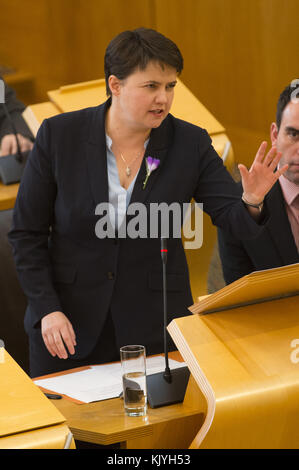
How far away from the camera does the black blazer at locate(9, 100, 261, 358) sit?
2.12 meters

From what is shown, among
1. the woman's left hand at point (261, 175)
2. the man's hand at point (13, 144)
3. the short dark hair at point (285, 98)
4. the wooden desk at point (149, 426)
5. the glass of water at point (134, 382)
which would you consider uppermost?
the short dark hair at point (285, 98)

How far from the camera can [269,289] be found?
1560 mm

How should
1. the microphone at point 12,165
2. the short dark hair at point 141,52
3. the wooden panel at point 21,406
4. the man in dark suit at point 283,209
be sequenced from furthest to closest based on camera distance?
the microphone at point 12,165 < the man in dark suit at point 283,209 < the short dark hair at point 141,52 < the wooden panel at point 21,406

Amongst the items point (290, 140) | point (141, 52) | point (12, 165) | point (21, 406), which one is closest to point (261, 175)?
point (290, 140)

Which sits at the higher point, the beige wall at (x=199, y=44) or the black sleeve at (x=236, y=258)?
the beige wall at (x=199, y=44)

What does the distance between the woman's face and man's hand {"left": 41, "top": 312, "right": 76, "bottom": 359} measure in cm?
58

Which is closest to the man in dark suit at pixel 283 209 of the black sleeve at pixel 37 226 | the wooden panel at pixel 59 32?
the black sleeve at pixel 37 226

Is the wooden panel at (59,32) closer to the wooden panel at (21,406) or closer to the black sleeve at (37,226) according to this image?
the black sleeve at (37,226)

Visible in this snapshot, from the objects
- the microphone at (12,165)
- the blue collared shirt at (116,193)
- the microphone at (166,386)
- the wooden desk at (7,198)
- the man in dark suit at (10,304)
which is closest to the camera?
the microphone at (166,386)

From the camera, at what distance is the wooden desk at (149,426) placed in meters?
1.52

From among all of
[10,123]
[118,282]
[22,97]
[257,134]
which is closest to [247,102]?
[257,134]

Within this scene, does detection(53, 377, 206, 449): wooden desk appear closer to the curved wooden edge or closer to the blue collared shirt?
the curved wooden edge

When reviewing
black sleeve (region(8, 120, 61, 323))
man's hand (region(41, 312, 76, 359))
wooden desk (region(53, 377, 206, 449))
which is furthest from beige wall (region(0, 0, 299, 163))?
wooden desk (region(53, 377, 206, 449))

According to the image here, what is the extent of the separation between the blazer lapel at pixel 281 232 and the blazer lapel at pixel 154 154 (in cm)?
37
